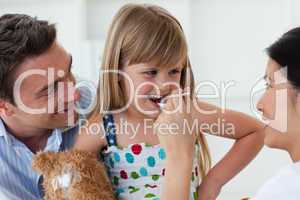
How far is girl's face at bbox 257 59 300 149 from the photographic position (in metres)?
0.96

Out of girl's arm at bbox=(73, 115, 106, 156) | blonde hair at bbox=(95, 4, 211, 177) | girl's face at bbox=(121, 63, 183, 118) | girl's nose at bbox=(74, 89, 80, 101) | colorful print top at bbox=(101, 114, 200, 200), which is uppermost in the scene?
blonde hair at bbox=(95, 4, 211, 177)

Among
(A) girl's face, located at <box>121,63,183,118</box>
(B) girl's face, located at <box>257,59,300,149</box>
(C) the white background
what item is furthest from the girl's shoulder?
(C) the white background

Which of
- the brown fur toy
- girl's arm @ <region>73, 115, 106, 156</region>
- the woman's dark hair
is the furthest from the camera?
girl's arm @ <region>73, 115, 106, 156</region>

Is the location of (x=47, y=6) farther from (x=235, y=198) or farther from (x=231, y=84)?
(x=235, y=198)

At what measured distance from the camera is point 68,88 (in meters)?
1.21

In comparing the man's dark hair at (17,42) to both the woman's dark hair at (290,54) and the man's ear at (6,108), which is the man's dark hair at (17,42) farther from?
the woman's dark hair at (290,54)

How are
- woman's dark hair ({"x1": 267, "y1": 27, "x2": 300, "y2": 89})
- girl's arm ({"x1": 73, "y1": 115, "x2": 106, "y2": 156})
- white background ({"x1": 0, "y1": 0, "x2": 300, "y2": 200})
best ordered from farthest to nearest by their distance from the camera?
white background ({"x1": 0, "y1": 0, "x2": 300, "y2": 200}) → girl's arm ({"x1": 73, "y1": 115, "x2": 106, "y2": 156}) → woman's dark hair ({"x1": 267, "y1": 27, "x2": 300, "y2": 89})

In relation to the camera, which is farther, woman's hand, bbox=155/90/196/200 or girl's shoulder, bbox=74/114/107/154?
girl's shoulder, bbox=74/114/107/154

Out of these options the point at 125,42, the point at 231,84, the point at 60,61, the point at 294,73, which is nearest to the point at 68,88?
the point at 60,61

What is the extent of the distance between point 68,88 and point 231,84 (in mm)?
1220

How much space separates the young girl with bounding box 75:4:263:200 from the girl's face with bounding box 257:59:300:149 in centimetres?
22

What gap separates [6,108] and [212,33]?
4.39 feet

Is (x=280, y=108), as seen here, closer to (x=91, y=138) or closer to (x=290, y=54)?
(x=290, y=54)

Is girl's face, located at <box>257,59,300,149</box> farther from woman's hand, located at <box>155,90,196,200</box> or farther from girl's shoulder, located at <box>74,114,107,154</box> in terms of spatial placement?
girl's shoulder, located at <box>74,114,107,154</box>
